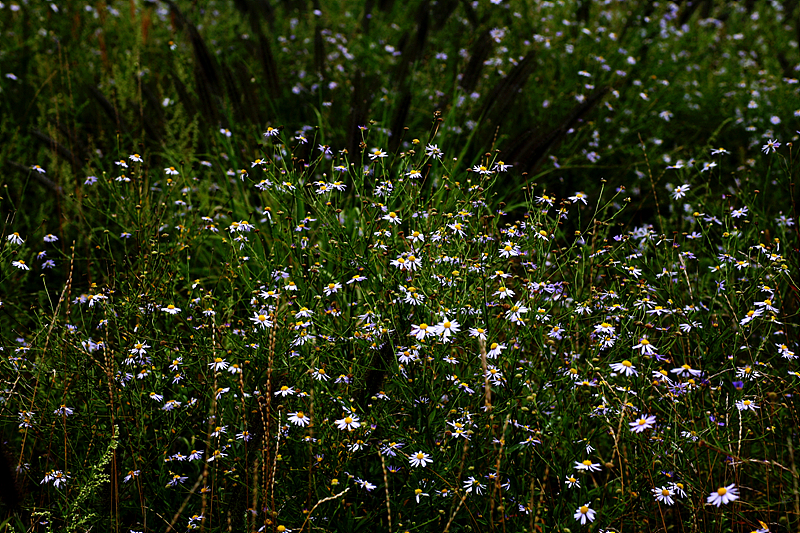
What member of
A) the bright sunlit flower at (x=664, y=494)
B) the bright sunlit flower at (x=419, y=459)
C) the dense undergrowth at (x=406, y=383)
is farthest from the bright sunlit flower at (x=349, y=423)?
the bright sunlit flower at (x=664, y=494)

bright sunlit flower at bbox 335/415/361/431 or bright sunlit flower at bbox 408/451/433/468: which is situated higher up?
bright sunlit flower at bbox 335/415/361/431

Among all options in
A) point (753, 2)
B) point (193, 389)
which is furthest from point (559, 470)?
point (753, 2)

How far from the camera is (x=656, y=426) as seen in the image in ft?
6.61

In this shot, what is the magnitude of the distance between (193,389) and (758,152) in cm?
376

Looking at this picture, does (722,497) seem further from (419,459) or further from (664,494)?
(419,459)

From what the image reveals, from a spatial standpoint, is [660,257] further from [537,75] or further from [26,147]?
[26,147]

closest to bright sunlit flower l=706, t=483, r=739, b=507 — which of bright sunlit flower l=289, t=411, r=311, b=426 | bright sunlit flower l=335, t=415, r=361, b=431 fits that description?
bright sunlit flower l=335, t=415, r=361, b=431

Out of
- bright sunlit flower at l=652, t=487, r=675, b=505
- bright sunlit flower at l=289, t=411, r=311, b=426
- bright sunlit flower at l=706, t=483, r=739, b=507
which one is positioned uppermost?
bright sunlit flower at l=289, t=411, r=311, b=426

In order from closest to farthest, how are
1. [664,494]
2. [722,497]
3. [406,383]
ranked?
[722,497] < [664,494] < [406,383]

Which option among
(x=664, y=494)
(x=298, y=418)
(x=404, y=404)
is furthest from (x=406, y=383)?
(x=664, y=494)

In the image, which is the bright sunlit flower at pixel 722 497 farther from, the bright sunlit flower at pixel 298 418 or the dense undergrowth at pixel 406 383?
the bright sunlit flower at pixel 298 418

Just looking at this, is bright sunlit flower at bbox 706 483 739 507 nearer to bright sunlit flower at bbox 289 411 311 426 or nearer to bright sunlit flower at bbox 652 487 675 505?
bright sunlit flower at bbox 652 487 675 505

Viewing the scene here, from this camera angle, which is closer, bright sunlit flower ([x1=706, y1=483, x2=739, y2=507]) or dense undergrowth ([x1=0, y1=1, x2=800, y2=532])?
bright sunlit flower ([x1=706, y1=483, x2=739, y2=507])

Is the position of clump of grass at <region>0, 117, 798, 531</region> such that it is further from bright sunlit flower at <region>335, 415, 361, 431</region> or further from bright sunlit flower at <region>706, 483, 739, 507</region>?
bright sunlit flower at <region>706, 483, 739, 507</region>
